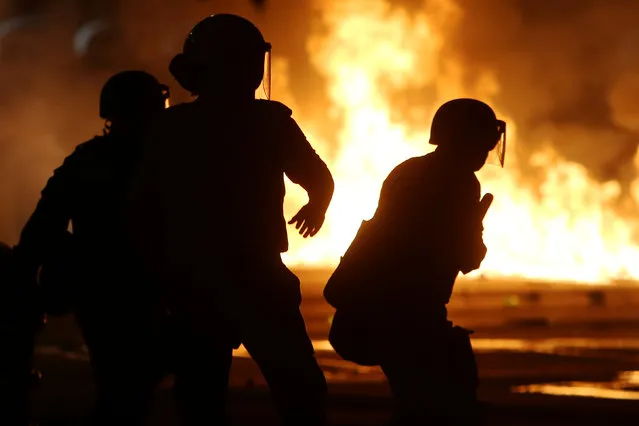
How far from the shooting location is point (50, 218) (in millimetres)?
4105

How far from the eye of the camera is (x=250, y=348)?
3.70 m

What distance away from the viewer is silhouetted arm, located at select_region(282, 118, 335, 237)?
149 inches

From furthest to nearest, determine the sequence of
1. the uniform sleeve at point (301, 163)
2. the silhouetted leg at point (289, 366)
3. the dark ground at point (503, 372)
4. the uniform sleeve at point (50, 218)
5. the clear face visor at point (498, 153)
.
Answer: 1. the dark ground at point (503, 372)
2. the clear face visor at point (498, 153)
3. the uniform sleeve at point (50, 218)
4. the uniform sleeve at point (301, 163)
5. the silhouetted leg at point (289, 366)

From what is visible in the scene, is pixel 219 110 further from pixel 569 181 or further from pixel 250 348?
pixel 569 181

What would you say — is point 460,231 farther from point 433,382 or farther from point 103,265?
point 103,265

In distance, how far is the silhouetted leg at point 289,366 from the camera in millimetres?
3611

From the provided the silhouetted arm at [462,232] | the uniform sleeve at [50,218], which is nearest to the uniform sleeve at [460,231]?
→ the silhouetted arm at [462,232]

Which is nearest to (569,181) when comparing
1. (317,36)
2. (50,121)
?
(317,36)

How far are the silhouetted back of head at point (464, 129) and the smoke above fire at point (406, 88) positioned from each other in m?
18.2

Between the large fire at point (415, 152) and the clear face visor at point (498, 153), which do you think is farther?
the large fire at point (415, 152)

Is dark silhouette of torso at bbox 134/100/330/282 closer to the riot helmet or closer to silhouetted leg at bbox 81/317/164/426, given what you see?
silhouetted leg at bbox 81/317/164/426

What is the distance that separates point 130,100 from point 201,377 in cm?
106

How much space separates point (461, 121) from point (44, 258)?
149cm

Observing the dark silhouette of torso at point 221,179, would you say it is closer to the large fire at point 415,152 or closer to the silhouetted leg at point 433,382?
the silhouetted leg at point 433,382
